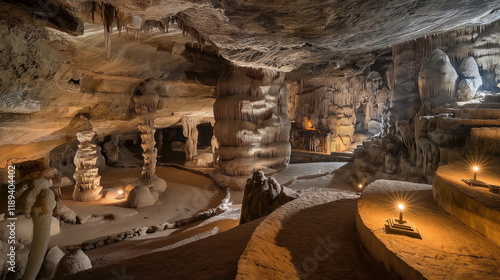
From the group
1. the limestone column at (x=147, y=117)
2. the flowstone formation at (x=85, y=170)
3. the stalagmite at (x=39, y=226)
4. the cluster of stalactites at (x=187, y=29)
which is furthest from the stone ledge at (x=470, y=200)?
the flowstone formation at (x=85, y=170)

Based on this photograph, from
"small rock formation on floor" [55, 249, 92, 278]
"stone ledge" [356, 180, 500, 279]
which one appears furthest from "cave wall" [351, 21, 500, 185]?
"small rock formation on floor" [55, 249, 92, 278]

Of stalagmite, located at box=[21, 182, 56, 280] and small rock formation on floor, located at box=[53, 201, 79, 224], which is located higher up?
stalagmite, located at box=[21, 182, 56, 280]

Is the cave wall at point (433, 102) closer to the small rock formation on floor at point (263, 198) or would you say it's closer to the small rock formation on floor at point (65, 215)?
the small rock formation on floor at point (263, 198)

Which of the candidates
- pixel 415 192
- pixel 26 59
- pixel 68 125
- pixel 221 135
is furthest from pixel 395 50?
pixel 68 125

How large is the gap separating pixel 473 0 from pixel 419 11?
1.18 meters

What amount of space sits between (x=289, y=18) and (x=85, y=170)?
11279 millimetres

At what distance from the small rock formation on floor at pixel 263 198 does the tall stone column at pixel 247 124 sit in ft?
19.8

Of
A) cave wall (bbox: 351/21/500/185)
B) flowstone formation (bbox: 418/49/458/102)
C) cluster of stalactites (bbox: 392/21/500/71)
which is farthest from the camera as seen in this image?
flowstone formation (bbox: 418/49/458/102)

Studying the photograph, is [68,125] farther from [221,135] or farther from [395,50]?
[395,50]

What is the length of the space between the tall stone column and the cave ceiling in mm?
3504

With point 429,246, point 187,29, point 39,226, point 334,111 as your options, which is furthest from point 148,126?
point 334,111

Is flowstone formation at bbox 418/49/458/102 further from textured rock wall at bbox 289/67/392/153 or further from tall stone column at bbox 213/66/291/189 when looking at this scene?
textured rock wall at bbox 289/67/392/153

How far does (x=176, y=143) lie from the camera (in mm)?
26766

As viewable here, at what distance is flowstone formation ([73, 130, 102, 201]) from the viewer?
1240cm
